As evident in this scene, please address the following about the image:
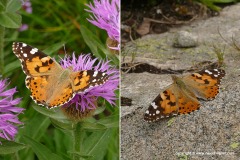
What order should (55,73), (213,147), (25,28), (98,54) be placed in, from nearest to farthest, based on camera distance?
1. (213,147)
2. (55,73)
3. (98,54)
4. (25,28)

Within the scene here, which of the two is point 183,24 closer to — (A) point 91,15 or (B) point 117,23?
(B) point 117,23

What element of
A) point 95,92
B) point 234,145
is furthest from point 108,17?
point 234,145

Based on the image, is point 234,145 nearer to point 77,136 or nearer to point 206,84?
point 206,84

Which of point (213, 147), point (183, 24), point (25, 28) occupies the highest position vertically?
point (183, 24)

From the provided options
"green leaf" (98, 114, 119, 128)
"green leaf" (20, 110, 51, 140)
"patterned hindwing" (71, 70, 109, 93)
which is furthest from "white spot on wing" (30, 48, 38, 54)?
"green leaf" (20, 110, 51, 140)

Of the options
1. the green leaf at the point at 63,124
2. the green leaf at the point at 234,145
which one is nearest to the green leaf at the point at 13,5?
the green leaf at the point at 63,124

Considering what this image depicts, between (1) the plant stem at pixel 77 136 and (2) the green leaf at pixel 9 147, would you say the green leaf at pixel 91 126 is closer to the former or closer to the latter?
(1) the plant stem at pixel 77 136

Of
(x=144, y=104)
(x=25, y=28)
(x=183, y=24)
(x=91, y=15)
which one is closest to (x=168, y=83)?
(x=144, y=104)
